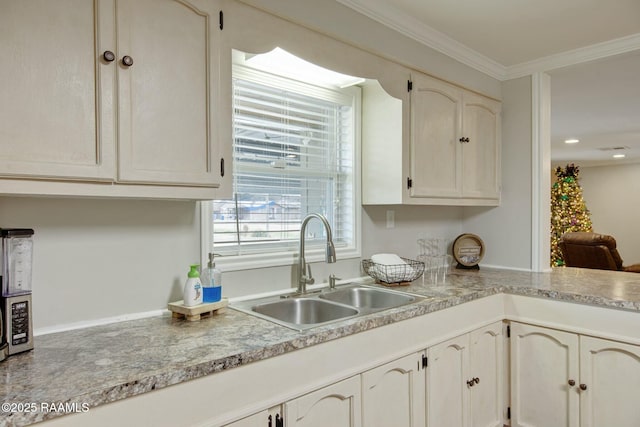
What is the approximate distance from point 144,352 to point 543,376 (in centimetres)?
201

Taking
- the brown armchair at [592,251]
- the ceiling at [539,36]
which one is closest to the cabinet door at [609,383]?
the ceiling at [539,36]

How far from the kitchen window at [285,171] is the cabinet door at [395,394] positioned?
2.35ft

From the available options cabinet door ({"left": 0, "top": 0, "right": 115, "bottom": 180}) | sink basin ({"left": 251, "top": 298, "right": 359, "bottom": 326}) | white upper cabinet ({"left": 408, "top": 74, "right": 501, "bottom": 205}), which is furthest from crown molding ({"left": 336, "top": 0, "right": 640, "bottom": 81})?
sink basin ({"left": 251, "top": 298, "right": 359, "bottom": 326})

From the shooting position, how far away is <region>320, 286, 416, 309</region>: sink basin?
2.08 meters

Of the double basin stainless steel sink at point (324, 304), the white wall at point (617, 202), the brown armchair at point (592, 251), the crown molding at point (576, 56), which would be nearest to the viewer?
the double basin stainless steel sink at point (324, 304)

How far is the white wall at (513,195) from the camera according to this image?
2846mm

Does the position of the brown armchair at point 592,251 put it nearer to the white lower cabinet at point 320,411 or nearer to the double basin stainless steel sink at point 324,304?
the double basin stainless steel sink at point 324,304

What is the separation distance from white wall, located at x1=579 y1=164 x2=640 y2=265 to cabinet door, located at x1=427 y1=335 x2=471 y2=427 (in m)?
7.54

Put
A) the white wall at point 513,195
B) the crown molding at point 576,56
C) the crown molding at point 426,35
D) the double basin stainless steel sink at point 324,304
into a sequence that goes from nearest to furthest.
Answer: the double basin stainless steel sink at point 324,304, the crown molding at point 426,35, the crown molding at point 576,56, the white wall at point 513,195

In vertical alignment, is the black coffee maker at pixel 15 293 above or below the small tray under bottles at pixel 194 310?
above

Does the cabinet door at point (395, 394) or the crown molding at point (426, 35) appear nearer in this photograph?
the cabinet door at point (395, 394)

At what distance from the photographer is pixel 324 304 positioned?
6.33ft

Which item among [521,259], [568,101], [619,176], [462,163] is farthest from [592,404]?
[619,176]

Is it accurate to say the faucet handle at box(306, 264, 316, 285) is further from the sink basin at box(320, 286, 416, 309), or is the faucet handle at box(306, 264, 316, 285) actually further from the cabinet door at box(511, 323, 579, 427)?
the cabinet door at box(511, 323, 579, 427)
